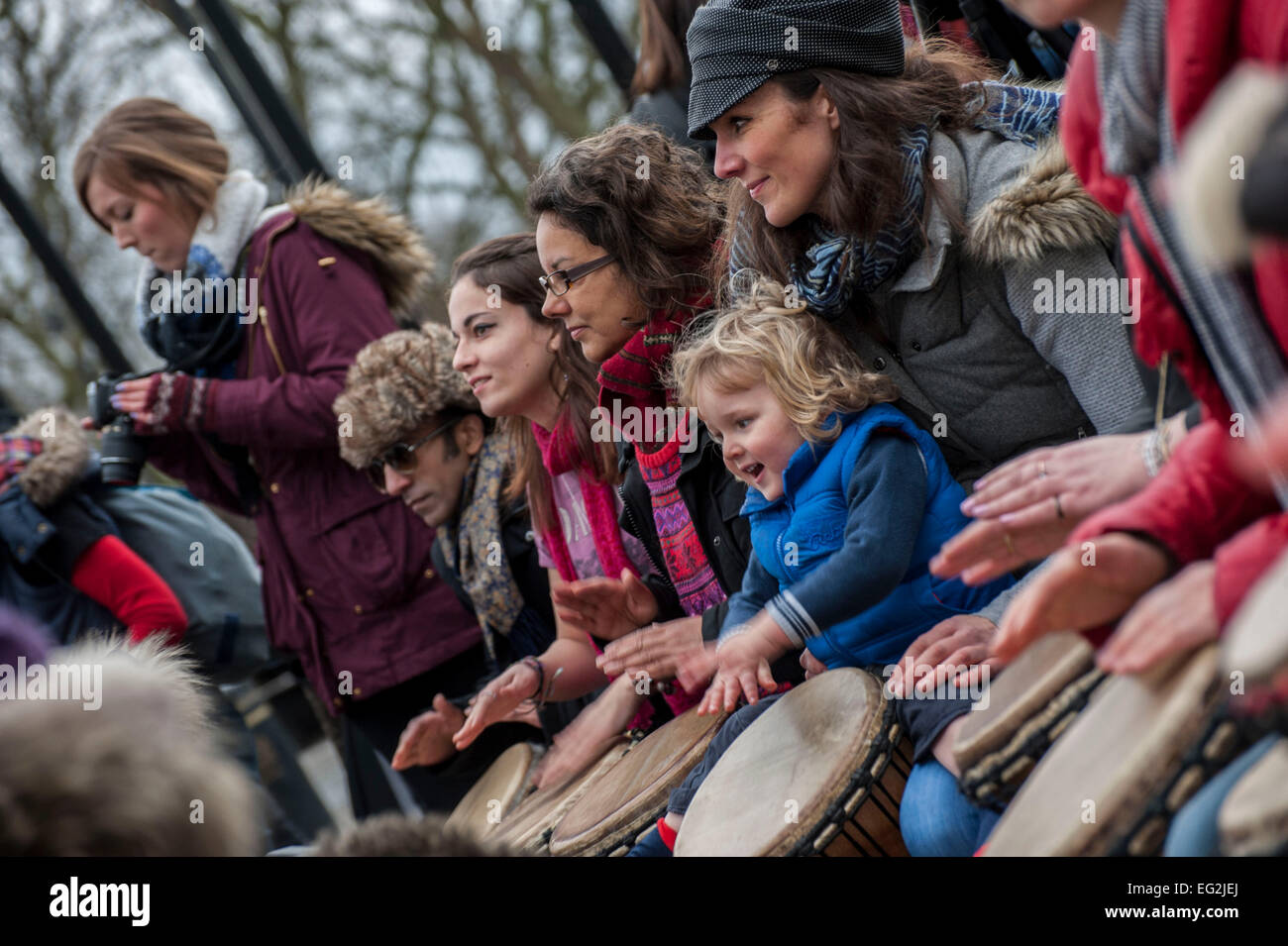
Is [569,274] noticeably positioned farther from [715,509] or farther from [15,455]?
[15,455]

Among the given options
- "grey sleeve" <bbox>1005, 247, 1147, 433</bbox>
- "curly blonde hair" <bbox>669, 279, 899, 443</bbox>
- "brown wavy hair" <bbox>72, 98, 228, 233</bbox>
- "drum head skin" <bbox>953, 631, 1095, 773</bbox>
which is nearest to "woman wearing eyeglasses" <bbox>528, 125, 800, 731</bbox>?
"curly blonde hair" <bbox>669, 279, 899, 443</bbox>

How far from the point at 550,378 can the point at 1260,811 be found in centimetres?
206

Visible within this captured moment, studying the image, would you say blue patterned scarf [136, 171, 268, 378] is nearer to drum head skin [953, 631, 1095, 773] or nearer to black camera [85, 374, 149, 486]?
black camera [85, 374, 149, 486]

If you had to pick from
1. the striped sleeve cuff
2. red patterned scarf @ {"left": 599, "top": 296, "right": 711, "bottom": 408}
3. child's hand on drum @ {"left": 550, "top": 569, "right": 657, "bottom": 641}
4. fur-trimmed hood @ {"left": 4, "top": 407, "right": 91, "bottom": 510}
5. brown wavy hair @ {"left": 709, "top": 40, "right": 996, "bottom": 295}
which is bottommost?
child's hand on drum @ {"left": 550, "top": 569, "right": 657, "bottom": 641}

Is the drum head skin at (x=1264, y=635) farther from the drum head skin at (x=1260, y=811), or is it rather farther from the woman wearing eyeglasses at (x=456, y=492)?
the woman wearing eyeglasses at (x=456, y=492)

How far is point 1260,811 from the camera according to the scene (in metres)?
1.04

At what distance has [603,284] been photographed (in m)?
2.64

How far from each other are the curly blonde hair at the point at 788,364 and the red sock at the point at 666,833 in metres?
0.64

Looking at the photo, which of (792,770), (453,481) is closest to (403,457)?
(453,481)

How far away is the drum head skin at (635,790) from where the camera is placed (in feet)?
7.27

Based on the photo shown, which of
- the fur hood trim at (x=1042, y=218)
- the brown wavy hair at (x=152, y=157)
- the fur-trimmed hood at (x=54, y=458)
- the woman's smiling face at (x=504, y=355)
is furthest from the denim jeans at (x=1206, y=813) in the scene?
the fur-trimmed hood at (x=54, y=458)

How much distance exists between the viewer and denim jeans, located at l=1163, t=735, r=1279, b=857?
1158 millimetres

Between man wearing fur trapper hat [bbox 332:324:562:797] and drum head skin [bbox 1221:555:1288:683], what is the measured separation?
2203 millimetres

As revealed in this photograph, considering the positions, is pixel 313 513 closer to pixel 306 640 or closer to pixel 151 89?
pixel 306 640
